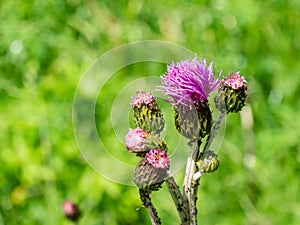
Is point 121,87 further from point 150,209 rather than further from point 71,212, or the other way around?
point 150,209

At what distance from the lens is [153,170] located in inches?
54.4

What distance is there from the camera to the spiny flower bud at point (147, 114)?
1444mm

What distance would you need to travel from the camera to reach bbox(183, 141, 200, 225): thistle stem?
53.9 inches

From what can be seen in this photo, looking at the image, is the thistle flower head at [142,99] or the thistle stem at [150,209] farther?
the thistle flower head at [142,99]

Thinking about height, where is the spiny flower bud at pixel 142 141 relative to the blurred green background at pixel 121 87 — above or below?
below

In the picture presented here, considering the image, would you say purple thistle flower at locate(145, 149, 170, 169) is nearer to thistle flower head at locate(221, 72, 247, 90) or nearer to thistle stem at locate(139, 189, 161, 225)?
thistle stem at locate(139, 189, 161, 225)

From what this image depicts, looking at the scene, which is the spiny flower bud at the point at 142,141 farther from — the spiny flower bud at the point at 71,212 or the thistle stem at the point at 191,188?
the spiny flower bud at the point at 71,212

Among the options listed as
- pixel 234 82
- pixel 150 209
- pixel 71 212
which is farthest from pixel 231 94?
pixel 71 212

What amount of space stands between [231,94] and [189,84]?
10 cm

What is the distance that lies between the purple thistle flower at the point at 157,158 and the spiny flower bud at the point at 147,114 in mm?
73

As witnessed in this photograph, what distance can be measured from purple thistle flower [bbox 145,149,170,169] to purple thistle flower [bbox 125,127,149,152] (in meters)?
0.03

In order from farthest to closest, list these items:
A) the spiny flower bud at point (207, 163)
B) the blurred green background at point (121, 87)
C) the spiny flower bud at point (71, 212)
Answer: the blurred green background at point (121, 87) → the spiny flower bud at point (71, 212) → the spiny flower bud at point (207, 163)

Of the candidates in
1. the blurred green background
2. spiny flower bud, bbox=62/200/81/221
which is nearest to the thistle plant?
spiny flower bud, bbox=62/200/81/221

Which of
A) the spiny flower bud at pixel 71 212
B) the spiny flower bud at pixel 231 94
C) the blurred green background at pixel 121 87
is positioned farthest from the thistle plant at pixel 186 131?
the blurred green background at pixel 121 87
